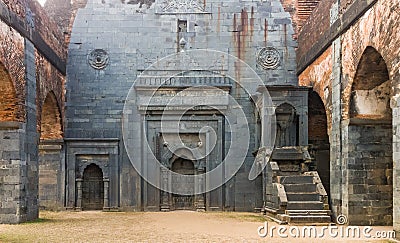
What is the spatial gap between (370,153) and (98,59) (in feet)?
26.9

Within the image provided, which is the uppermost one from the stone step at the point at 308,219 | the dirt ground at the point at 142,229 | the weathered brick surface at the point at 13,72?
the weathered brick surface at the point at 13,72

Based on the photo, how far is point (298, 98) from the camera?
15250 mm

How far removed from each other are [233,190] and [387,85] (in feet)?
20.3

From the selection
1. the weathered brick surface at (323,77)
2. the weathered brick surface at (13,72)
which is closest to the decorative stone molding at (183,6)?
the weathered brick surface at (323,77)

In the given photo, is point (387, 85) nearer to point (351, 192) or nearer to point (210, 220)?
point (351, 192)

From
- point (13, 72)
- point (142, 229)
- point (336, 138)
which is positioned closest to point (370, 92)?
point (336, 138)

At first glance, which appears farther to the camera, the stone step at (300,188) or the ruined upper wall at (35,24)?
the stone step at (300,188)

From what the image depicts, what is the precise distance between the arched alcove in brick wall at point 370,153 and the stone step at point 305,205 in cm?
69

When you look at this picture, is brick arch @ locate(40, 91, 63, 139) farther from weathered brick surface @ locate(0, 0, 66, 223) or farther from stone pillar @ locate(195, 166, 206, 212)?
stone pillar @ locate(195, 166, 206, 212)

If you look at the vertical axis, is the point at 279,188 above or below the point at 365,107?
below

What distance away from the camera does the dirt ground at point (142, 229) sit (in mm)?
9555

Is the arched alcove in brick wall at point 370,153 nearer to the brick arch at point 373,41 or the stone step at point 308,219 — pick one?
the brick arch at point 373,41

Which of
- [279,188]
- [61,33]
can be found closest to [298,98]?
[279,188]

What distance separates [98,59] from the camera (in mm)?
17141
